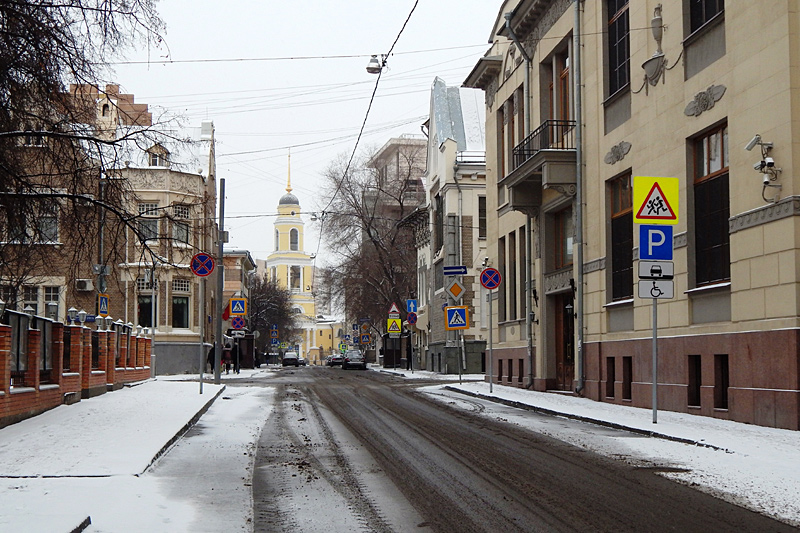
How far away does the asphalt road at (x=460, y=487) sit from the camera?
7762 mm

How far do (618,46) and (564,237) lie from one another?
5.97 meters

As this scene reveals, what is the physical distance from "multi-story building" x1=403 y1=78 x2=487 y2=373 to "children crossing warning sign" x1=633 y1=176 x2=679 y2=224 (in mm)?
28707

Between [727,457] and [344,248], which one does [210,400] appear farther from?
[344,248]

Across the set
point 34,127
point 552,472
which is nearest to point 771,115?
point 552,472

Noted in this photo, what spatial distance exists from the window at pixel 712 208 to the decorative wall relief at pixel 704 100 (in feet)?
1.46

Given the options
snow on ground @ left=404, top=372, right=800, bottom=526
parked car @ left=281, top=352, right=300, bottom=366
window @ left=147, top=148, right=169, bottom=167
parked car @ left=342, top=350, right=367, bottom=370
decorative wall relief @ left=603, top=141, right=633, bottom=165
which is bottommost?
parked car @ left=281, top=352, right=300, bottom=366

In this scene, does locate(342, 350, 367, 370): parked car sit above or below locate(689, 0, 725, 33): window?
below

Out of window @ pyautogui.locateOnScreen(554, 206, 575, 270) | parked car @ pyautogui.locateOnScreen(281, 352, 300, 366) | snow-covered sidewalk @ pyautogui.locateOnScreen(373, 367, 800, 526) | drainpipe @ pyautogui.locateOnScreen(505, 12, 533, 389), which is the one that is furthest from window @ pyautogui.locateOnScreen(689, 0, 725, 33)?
parked car @ pyautogui.locateOnScreen(281, 352, 300, 366)

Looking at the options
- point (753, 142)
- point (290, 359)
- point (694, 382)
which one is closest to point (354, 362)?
point (290, 359)

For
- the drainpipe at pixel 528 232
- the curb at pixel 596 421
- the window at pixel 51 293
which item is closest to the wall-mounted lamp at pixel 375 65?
the drainpipe at pixel 528 232

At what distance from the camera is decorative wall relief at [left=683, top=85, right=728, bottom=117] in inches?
655

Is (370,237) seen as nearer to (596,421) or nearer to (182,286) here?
(182,286)

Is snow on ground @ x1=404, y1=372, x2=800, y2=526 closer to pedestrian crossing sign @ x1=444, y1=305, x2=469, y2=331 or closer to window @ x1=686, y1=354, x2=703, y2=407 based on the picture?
window @ x1=686, y1=354, x2=703, y2=407

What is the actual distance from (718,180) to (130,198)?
9880mm
